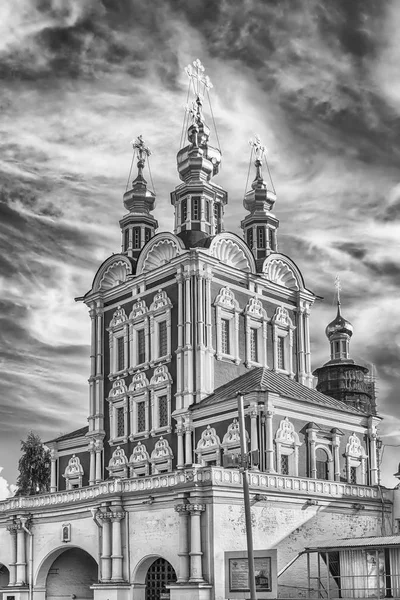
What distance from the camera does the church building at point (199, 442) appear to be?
31391mm

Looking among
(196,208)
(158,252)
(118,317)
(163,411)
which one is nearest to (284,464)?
(163,411)

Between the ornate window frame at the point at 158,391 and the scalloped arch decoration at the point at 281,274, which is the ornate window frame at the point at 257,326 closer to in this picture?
the scalloped arch decoration at the point at 281,274

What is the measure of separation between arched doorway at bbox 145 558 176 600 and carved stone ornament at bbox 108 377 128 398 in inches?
507

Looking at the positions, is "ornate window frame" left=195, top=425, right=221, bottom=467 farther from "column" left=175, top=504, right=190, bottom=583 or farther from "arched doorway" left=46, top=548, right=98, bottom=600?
"column" left=175, top=504, right=190, bottom=583

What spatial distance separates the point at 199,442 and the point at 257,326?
7.87m

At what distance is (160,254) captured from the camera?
46.3m

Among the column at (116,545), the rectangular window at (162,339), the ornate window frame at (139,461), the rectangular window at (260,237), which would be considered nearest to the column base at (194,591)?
the column at (116,545)

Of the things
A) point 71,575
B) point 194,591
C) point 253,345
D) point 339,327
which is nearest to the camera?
point 194,591

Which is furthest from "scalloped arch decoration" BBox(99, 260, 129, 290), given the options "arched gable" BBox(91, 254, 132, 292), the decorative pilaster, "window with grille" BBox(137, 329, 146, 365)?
the decorative pilaster

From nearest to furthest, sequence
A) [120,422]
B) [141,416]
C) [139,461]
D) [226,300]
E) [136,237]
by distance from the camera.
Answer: [139,461] < [226,300] < [141,416] < [120,422] < [136,237]

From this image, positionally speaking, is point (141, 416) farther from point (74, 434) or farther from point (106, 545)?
point (106, 545)

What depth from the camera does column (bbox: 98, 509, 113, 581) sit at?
3391 centimetres

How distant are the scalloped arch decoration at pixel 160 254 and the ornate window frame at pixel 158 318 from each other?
6.03ft

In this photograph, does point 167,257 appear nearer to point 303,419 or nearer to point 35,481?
point 303,419
